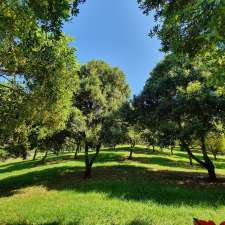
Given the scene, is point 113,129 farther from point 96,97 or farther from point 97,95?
point 97,95

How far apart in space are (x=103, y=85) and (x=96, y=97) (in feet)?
9.45

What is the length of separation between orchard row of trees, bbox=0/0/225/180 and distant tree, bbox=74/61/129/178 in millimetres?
105

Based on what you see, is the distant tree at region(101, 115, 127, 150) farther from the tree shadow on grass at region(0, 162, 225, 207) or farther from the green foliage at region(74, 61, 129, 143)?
the tree shadow on grass at region(0, 162, 225, 207)

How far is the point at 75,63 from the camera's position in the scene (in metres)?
19.6

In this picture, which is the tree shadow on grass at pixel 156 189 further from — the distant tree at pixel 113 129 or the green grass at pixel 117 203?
the distant tree at pixel 113 129

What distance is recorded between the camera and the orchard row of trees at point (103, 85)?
10.4m

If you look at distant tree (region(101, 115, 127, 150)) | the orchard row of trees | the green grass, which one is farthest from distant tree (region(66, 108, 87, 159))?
the green grass

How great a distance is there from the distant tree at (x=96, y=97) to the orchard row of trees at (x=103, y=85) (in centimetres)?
10

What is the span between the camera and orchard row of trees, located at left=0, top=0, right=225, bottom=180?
34.2 ft

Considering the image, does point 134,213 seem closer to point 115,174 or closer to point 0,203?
point 0,203

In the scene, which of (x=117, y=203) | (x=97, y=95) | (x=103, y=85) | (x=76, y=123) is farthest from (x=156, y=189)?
(x=103, y=85)

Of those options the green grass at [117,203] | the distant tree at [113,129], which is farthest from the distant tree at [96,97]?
the green grass at [117,203]

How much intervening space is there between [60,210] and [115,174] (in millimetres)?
15212

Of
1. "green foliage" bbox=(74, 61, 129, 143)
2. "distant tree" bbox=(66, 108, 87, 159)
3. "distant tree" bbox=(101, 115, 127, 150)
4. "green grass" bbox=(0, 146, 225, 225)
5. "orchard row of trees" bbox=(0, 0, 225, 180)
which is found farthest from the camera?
"green foliage" bbox=(74, 61, 129, 143)
